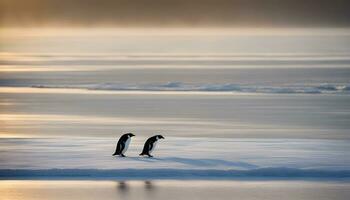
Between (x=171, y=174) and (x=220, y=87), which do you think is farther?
(x=220, y=87)

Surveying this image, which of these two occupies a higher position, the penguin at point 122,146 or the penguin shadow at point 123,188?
the penguin at point 122,146

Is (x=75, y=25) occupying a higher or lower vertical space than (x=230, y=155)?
higher

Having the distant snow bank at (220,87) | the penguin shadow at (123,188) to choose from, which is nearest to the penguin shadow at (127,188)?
the penguin shadow at (123,188)

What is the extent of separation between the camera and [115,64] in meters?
44.0

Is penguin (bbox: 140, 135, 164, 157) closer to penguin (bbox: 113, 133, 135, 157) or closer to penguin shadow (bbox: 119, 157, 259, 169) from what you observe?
penguin shadow (bbox: 119, 157, 259, 169)

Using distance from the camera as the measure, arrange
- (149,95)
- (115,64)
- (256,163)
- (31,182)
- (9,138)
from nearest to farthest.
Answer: (31,182)
(256,163)
(9,138)
(149,95)
(115,64)

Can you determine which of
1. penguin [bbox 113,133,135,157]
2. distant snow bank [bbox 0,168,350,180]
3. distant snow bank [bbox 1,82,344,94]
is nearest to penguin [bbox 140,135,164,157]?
penguin [bbox 113,133,135,157]

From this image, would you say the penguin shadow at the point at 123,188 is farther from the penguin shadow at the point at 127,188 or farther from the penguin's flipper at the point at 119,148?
the penguin's flipper at the point at 119,148

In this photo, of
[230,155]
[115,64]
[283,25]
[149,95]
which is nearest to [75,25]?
[283,25]

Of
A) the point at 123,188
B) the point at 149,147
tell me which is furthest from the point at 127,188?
the point at 149,147

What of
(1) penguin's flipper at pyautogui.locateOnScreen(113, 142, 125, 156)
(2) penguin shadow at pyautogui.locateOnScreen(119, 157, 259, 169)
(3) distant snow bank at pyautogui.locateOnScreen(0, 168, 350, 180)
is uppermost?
(1) penguin's flipper at pyautogui.locateOnScreen(113, 142, 125, 156)

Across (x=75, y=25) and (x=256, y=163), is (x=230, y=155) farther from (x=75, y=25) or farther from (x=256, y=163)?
(x=75, y=25)

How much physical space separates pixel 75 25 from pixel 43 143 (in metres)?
185

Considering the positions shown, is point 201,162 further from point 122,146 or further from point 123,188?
point 123,188
